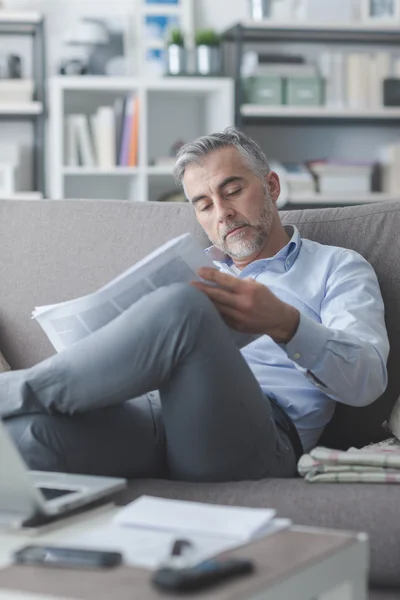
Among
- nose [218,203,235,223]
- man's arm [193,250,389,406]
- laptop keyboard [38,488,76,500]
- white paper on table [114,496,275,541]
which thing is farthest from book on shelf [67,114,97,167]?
white paper on table [114,496,275,541]

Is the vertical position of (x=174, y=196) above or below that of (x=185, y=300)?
below

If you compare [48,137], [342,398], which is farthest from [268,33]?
[342,398]

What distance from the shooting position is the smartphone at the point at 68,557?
0.93 metres

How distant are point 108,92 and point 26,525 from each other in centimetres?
332

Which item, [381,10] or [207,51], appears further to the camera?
[381,10]

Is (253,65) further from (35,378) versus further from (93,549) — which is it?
(93,549)

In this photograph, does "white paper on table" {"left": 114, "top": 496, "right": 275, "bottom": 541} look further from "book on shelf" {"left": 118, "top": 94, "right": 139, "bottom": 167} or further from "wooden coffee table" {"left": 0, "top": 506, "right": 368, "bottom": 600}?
→ "book on shelf" {"left": 118, "top": 94, "right": 139, "bottom": 167}

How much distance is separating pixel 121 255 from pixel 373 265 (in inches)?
21.5

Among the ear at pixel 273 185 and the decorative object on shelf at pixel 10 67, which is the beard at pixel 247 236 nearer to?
the ear at pixel 273 185

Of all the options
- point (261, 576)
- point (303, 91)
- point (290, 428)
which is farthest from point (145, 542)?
point (303, 91)

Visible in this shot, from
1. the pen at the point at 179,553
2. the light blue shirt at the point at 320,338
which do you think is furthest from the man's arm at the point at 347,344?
the pen at the point at 179,553

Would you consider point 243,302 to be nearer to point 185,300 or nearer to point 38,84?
point 185,300

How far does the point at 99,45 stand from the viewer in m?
4.28

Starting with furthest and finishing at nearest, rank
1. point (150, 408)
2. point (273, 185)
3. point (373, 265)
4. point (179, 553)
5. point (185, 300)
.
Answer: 1. point (273, 185)
2. point (373, 265)
3. point (150, 408)
4. point (185, 300)
5. point (179, 553)
